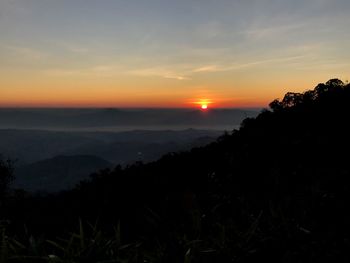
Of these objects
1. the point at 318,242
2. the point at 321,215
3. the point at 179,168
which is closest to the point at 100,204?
the point at 179,168

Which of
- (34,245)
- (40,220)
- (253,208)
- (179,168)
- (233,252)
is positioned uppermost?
(34,245)

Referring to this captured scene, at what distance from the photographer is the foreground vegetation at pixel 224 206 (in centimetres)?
507

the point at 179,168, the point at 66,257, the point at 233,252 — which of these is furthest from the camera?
the point at 179,168

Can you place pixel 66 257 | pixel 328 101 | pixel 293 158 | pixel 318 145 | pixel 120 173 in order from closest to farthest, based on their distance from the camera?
pixel 66 257 < pixel 293 158 < pixel 318 145 < pixel 120 173 < pixel 328 101

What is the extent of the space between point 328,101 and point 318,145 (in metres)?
16.0

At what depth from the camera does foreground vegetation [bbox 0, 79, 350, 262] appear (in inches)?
200

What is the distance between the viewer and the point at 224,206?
15.8 m

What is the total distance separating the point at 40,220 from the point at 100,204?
4.33m

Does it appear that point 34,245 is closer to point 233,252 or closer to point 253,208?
point 233,252

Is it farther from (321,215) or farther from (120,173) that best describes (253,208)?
(120,173)

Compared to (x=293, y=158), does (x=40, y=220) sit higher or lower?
lower

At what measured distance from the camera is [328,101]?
44906mm

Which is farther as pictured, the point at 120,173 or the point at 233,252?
the point at 120,173

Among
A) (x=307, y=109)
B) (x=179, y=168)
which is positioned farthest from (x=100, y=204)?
(x=307, y=109)
